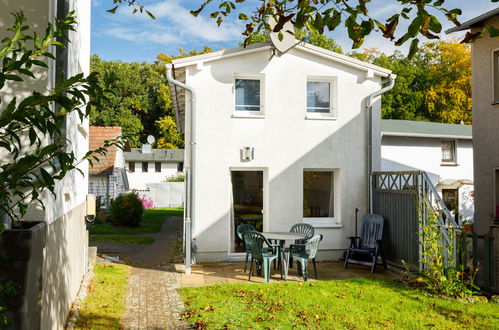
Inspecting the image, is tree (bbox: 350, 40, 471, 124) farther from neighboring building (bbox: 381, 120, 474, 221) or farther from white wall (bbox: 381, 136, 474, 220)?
white wall (bbox: 381, 136, 474, 220)

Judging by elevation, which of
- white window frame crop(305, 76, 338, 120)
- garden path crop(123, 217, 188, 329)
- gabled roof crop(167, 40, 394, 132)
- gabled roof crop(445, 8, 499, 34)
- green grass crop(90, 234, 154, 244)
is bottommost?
green grass crop(90, 234, 154, 244)

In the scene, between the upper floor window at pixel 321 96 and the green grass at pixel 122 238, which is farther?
the green grass at pixel 122 238

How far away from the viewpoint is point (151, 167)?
44719mm

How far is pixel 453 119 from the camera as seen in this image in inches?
1460

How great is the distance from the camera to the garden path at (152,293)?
703 centimetres

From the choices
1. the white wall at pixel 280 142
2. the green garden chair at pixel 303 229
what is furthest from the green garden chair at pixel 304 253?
the white wall at pixel 280 142

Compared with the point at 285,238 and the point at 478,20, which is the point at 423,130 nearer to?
the point at 478,20

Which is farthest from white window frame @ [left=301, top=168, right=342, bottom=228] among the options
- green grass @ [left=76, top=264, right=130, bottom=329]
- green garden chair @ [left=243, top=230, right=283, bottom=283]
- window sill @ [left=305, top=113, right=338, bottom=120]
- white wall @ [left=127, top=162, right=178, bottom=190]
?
white wall @ [left=127, top=162, right=178, bottom=190]

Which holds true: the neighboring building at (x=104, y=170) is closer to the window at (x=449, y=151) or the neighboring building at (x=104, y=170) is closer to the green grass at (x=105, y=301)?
the green grass at (x=105, y=301)

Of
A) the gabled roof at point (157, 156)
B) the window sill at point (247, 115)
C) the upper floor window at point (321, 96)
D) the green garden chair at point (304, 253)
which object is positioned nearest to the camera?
the green garden chair at point (304, 253)

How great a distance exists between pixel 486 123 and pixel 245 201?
7.24 meters

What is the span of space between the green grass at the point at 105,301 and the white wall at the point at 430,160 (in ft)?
51.8

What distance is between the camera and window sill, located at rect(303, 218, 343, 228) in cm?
1228

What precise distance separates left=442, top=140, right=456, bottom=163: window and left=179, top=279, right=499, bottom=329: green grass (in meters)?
17.2
